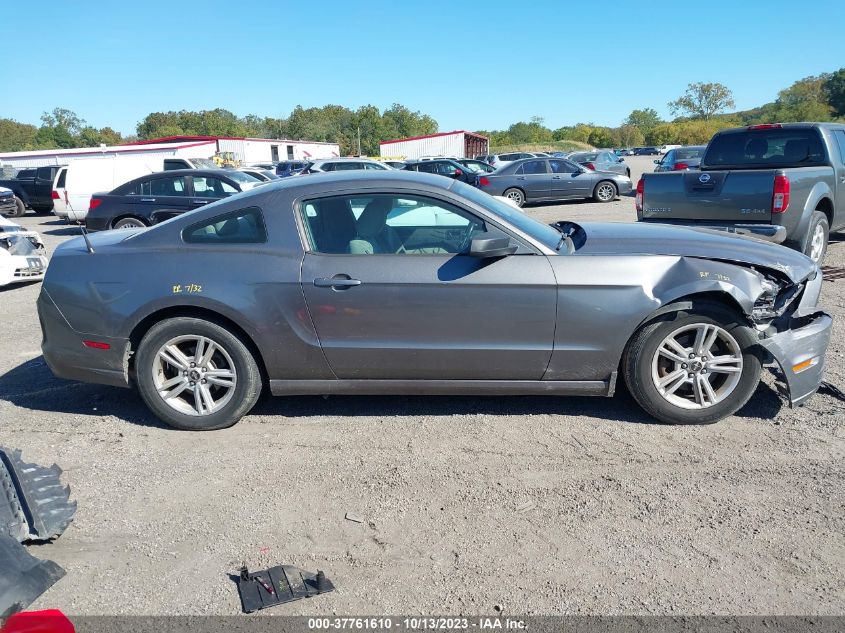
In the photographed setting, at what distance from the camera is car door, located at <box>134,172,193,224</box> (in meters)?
12.9

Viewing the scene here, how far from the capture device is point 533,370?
13.5 feet

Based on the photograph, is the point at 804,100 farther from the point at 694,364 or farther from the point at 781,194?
the point at 694,364

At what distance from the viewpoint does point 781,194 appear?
7176 mm

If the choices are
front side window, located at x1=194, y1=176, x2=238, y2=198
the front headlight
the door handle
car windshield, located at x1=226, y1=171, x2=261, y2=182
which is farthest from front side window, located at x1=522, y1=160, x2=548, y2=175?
the door handle

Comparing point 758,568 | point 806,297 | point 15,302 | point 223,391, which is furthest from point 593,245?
point 15,302

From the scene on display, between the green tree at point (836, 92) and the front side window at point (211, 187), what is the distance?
83.5 metres

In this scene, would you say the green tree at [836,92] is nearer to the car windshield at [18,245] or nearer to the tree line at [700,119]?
the tree line at [700,119]

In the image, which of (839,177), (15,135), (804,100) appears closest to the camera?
(839,177)

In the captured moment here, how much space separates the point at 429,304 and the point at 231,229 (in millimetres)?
1414

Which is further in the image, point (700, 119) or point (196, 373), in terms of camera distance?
point (700, 119)

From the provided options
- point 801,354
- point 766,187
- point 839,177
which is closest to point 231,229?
point 801,354

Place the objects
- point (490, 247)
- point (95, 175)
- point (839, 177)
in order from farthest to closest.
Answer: point (95, 175), point (839, 177), point (490, 247)

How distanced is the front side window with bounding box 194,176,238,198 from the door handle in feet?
32.0

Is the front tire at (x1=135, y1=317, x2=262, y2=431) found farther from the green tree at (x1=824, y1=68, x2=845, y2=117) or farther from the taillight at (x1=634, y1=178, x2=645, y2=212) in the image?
the green tree at (x1=824, y1=68, x2=845, y2=117)
